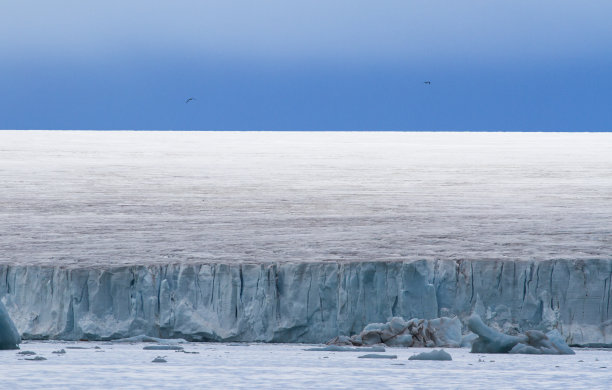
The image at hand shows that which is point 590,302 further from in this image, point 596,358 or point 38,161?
point 38,161

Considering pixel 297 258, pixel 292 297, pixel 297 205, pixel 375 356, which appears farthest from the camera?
pixel 297 205

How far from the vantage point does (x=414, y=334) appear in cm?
739

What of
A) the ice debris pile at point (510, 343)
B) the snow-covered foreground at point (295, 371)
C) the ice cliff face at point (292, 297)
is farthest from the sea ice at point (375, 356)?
the ice cliff face at point (292, 297)

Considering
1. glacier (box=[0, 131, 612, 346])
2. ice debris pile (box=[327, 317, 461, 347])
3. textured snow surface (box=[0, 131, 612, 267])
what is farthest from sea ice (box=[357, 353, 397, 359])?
textured snow surface (box=[0, 131, 612, 267])

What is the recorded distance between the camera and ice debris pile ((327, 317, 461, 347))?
7.30m

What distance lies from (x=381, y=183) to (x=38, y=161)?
319 inches

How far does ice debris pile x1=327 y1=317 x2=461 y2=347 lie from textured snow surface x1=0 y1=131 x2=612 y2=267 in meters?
1.49

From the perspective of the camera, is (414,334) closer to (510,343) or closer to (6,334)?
(510,343)

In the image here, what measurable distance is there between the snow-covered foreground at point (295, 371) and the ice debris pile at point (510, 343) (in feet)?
0.60

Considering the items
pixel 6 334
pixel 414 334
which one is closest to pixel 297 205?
pixel 414 334

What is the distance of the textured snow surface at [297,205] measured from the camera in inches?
395

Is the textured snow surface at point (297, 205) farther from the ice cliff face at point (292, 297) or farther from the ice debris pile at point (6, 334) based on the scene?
the ice debris pile at point (6, 334)

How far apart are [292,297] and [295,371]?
3.56m

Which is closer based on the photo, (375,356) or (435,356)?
(435,356)
